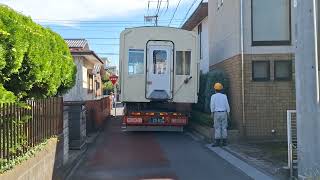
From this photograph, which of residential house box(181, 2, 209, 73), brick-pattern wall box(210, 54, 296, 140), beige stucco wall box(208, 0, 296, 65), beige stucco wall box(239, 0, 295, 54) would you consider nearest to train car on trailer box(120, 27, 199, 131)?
beige stucco wall box(208, 0, 296, 65)

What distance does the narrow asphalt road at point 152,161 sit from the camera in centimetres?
1129

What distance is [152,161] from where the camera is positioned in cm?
1349

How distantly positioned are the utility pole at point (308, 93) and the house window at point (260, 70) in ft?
27.5

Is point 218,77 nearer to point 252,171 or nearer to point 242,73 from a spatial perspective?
point 242,73

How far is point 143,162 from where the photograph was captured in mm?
13297

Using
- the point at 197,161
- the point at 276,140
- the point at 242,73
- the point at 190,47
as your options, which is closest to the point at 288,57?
the point at 242,73

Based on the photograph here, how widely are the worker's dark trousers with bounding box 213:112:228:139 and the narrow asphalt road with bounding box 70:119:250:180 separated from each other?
1.90 feet

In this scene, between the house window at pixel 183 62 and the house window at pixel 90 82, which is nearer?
the house window at pixel 183 62

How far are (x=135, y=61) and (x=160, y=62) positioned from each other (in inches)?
36.9

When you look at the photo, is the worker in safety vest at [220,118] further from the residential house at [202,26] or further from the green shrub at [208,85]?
the residential house at [202,26]

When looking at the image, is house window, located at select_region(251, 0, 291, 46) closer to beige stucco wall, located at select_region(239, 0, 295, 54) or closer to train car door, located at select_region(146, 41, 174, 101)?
beige stucco wall, located at select_region(239, 0, 295, 54)

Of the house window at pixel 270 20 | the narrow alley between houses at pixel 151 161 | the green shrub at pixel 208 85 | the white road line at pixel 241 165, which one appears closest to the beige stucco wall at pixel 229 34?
the house window at pixel 270 20

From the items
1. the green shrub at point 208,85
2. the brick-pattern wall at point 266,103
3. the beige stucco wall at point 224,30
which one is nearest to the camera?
the brick-pattern wall at point 266,103

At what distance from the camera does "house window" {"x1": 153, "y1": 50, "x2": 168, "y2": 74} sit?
20.6m
